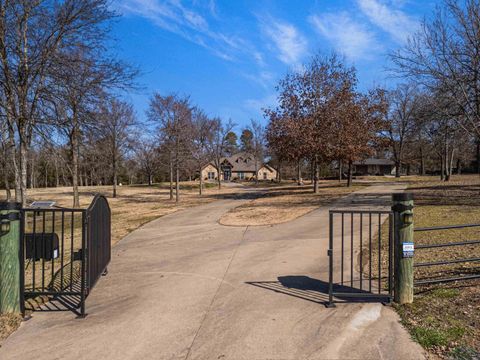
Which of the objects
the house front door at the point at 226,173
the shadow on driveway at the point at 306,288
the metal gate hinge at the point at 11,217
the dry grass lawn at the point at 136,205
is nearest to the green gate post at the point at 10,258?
the metal gate hinge at the point at 11,217

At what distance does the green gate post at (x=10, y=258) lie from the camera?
484 cm

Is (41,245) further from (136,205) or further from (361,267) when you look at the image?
(136,205)

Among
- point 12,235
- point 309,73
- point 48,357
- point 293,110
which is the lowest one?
point 48,357

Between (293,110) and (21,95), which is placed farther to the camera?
(293,110)

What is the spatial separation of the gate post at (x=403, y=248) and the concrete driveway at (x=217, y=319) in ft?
1.24

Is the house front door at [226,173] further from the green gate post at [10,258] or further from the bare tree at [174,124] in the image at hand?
the green gate post at [10,258]

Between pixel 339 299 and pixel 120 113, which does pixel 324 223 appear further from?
pixel 120 113

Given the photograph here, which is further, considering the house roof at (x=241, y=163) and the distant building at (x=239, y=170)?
the house roof at (x=241, y=163)

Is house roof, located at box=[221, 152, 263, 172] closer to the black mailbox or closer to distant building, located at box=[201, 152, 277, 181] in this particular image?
distant building, located at box=[201, 152, 277, 181]

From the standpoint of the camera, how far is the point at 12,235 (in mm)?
4914

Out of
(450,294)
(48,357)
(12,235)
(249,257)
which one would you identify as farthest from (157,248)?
(450,294)

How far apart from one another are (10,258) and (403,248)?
16.4 ft

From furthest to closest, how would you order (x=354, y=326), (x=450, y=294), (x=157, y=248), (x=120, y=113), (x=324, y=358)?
(x=120, y=113)
(x=157, y=248)
(x=450, y=294)
(x=354, y=326)
(x=324, y=358)

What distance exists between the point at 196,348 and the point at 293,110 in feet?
77.8
